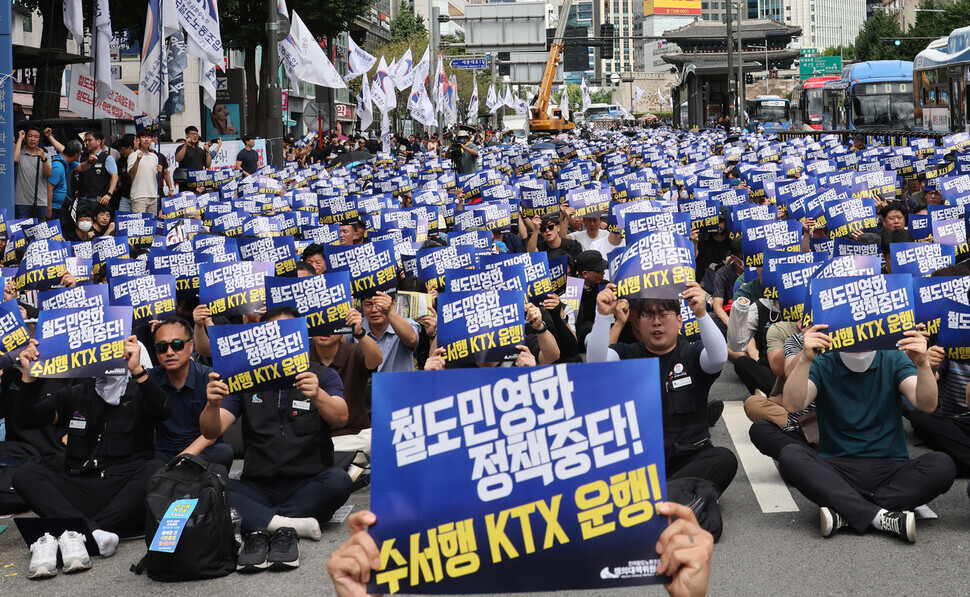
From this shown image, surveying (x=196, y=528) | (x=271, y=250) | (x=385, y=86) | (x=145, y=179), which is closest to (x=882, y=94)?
(x=385, y=86)

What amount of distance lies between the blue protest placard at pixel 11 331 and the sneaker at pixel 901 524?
4.74 metres

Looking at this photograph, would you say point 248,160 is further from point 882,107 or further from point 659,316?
point 882,107

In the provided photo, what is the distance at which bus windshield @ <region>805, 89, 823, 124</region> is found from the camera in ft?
197

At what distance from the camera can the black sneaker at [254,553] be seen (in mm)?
6203

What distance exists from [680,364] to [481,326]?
3.99 ft

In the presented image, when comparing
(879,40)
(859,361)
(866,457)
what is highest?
(879,40)

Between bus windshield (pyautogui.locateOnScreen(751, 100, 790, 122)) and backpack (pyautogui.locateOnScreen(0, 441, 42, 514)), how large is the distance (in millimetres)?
70272

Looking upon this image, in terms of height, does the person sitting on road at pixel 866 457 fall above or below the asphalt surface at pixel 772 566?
above

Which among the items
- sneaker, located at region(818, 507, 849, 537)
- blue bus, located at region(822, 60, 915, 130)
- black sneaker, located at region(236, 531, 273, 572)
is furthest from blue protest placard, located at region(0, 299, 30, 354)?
blue bus, located at region(822, 60, 915, 130)

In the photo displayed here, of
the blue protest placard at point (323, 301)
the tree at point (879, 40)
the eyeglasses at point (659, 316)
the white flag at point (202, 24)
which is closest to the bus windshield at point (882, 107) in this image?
the white flag at point (202, 24)

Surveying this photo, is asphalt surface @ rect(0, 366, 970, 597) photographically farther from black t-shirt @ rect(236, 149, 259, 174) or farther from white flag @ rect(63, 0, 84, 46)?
black t-shirt @ rect(236, 149, 259, 174)

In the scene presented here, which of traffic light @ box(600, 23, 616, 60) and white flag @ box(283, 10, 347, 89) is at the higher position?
traffic light @ box(600, 23, 616, 60)

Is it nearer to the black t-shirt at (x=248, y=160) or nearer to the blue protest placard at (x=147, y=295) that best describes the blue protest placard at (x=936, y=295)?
the blue protest placard at (x=147, y=295)

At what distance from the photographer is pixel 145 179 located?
1964 centimetres
